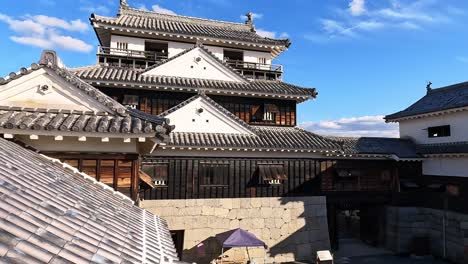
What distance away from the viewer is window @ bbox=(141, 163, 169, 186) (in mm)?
15062

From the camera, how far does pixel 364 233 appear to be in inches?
875

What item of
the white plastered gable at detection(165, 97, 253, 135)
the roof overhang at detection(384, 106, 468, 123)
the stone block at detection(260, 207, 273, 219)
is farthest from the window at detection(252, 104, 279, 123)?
the roof overhang at detection(384, 106, 468, 123)

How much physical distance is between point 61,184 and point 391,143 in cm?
2140

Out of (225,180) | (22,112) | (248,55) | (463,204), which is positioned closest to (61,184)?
(22,112)

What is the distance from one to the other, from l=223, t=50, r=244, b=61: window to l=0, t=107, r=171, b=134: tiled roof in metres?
15.2

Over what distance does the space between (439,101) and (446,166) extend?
205 inches

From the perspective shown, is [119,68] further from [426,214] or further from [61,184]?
[426,214]

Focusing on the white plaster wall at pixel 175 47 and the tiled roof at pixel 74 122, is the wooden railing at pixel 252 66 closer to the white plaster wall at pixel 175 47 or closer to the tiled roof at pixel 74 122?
the white plaster wall at pixel 175 47

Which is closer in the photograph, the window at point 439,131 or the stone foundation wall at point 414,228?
the stone foundation wall at point 414,228

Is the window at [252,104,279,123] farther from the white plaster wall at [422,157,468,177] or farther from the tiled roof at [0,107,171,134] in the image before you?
the tiled roof at [0,107,171,134]

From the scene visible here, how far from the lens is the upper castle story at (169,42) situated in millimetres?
18953

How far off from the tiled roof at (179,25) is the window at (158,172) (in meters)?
9.34

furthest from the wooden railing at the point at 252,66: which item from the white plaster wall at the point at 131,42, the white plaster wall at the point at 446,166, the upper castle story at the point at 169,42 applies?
the white plaster wall at the point at 446,166

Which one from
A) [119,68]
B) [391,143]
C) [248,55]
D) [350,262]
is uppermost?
[248,55]
